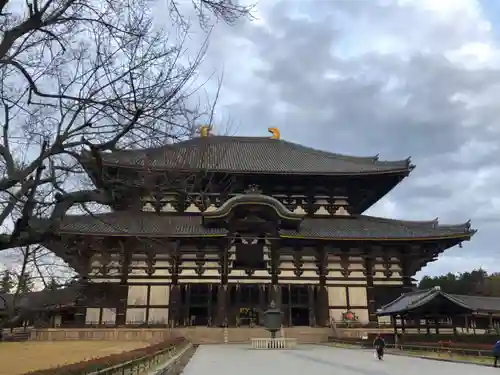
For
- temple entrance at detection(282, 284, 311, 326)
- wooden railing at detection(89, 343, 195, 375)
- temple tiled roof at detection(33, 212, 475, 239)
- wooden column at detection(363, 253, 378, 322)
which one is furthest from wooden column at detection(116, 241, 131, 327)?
wooden column at detection(363, 253, 378, 322)

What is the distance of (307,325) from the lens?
3403 centimetres

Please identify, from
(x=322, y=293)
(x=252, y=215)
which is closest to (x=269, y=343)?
(x=322, y=293)

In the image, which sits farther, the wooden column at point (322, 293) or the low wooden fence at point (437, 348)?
the wooden column at point (322, 293)

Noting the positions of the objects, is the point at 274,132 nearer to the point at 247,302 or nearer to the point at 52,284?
the point at 247,302

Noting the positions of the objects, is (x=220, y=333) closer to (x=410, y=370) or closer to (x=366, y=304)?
(x=366, y=304)

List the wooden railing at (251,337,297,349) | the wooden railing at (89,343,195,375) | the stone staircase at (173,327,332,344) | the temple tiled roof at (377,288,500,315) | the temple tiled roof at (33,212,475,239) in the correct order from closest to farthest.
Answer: the wooden railing at (89,343,195,375), the temple tiled roof at (377,288,500,315), the wooden railing at (251,337,297,349), the stone staircase at (173,327,332,344), the temple tiled roof at (33,212,475,239)

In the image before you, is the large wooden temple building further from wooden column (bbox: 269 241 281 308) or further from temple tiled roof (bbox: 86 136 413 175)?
temple tiled roof (bbox: 86 136 413 175)

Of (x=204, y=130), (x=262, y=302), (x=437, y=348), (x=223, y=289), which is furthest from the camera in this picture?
(x=262, y=302)

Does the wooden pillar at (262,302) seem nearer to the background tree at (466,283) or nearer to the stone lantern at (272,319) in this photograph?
the stone lantern at (272,319)

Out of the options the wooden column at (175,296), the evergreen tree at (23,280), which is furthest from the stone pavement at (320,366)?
the wooden column at (175,296)

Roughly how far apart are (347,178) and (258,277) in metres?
10.7

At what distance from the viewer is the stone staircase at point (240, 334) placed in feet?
103

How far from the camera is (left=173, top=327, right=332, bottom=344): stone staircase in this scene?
31.3 m

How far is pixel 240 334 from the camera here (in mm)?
31719
